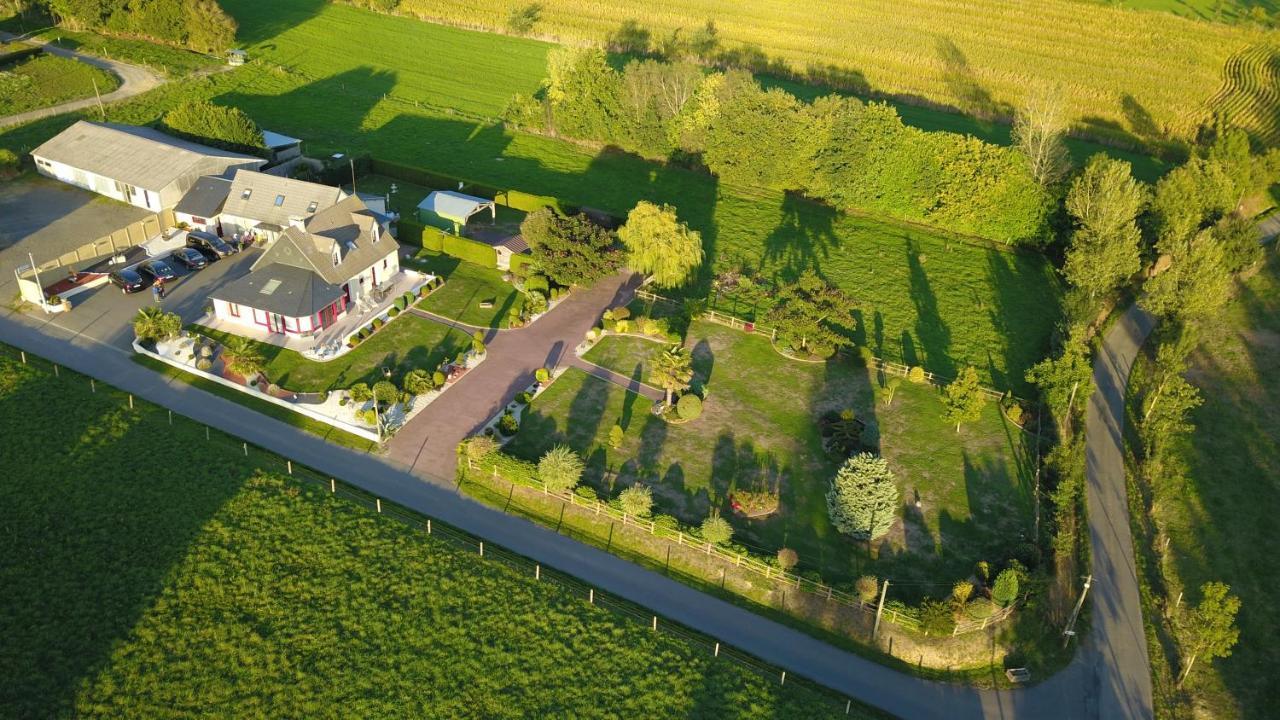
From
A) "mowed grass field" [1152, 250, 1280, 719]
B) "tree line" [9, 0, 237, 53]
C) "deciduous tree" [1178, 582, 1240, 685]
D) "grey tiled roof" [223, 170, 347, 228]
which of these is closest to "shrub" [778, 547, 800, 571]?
"deciduous tree" [1178, 582, 1240, 685]


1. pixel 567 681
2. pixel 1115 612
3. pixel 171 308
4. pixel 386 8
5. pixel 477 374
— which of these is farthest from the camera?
pixel 386 8

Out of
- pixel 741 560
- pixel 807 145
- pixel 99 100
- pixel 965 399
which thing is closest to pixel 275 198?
pixel 99 100

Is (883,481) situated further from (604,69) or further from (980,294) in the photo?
(604,69)

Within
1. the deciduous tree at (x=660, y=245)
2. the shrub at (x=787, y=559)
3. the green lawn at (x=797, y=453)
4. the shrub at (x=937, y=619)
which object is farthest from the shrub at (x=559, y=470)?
the deciduous tree at (x=660, y=245)

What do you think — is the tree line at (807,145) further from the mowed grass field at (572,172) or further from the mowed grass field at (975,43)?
the mowed grass field at (975,43)

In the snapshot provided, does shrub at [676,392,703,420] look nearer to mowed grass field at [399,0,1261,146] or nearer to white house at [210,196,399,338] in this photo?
white house at [210,196,399,338]

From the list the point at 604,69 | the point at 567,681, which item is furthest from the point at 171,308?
the point at 604,69

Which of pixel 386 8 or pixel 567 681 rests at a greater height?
pixel 386 8
